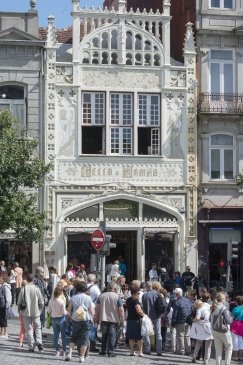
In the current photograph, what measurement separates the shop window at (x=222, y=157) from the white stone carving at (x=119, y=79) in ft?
10.9

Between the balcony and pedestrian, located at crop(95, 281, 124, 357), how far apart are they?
16.7 metres

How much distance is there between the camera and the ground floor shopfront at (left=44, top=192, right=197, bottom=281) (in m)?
34.2

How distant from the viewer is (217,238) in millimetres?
35531

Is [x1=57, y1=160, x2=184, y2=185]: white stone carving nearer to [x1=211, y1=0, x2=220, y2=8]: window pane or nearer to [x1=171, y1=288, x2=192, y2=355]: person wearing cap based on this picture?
[x1=211, y1=0, x2=220, y2=8]: window pane

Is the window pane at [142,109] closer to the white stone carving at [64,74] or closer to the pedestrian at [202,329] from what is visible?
the white stone carving at [64,74]

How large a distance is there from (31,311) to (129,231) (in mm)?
15122

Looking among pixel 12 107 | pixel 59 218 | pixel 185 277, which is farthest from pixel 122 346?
pixel 12 107

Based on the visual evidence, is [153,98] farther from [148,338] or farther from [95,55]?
[148,338]

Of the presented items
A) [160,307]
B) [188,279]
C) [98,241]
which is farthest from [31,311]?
[188,279]

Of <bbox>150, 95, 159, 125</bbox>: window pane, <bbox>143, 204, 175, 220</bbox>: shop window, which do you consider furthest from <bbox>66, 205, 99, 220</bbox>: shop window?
<bbox>150, 95, 159, 125</bbox>: window pane

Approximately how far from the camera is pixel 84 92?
35.1 m

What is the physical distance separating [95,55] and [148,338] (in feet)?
55.0

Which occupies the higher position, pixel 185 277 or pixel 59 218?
pixel 59 218

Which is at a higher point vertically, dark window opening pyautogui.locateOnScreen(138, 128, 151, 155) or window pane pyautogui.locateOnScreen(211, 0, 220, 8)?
window pane pyautogui.locateOnScreen(211, 0, 220, 8)
